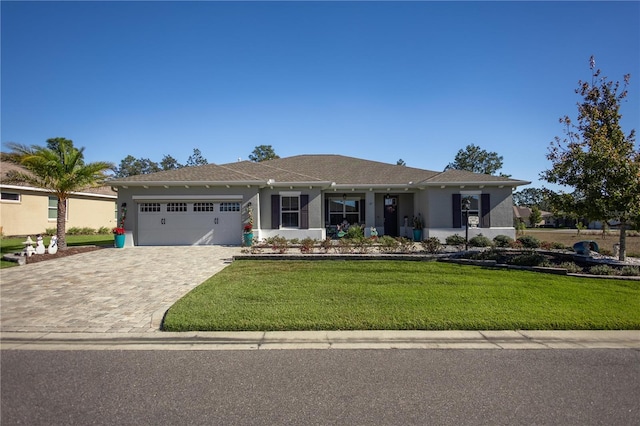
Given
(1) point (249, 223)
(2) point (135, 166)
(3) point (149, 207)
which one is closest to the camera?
(1) point (249, 223)

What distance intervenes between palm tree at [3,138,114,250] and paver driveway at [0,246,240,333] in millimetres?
3179

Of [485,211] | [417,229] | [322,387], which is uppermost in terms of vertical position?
[485,211]

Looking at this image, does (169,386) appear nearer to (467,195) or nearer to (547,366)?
(547,366)

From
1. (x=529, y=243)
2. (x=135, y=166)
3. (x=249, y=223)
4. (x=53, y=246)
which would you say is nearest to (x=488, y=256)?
(x=529, y=243)

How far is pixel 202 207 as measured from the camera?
643 inches

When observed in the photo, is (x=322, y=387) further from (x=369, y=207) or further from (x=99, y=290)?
(x=369, y=207)

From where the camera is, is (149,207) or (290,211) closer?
(149,207)

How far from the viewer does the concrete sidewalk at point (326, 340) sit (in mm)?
4742

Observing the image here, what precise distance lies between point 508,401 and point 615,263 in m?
9.77

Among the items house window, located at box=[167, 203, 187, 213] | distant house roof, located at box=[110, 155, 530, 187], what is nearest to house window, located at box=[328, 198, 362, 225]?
distant house roof, located at box=[110, 155, 530, 187]

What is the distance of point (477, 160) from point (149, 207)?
166 ft

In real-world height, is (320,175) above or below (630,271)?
above

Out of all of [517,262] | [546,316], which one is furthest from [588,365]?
[517,262]

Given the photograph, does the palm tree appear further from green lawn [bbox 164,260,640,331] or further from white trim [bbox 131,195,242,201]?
green lawn [bbox 164,260,640,331]
